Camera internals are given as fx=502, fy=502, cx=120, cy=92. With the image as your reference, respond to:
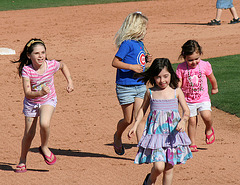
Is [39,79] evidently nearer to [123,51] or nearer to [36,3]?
[123,51]

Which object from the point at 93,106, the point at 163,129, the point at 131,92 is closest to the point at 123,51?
the point at 131,92

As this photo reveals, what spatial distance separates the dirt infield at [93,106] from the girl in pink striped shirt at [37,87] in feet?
1.86

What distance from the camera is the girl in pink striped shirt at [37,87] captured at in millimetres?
6512

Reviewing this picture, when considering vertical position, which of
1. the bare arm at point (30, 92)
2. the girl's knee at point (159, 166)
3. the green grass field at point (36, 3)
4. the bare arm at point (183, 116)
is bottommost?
the girl's knee at point (159, 166)

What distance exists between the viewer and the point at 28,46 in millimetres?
6617

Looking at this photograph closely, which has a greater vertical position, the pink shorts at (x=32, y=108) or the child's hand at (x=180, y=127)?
the pink shorts at (x=32, y=108)

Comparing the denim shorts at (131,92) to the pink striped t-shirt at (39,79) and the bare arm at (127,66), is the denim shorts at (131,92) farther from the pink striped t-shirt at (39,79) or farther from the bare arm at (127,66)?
the pink striped t-shirt at (39,79)

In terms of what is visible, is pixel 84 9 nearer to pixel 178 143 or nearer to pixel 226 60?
pixel 226 60

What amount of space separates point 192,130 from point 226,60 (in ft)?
21.4

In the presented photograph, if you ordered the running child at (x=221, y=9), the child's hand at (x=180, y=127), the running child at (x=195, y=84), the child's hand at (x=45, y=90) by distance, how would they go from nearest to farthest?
the child's hand at (x=180, y=127) < the child's hand at (x=45, y=90) < the running child at (x=195, y=84) < the running child at (x=221, y=9)

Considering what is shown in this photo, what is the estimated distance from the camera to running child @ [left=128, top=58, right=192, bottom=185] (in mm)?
5492

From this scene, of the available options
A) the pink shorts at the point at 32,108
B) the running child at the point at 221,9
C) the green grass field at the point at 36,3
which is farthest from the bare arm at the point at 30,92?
the green grass field at the point at 36,3

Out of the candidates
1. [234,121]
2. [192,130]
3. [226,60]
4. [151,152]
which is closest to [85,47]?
[226,60]

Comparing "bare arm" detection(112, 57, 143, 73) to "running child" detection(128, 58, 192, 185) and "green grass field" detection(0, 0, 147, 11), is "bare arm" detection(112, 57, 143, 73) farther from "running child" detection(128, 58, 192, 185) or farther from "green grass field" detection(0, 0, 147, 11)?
"green grass field" detection(0, 0, 147, 11)
